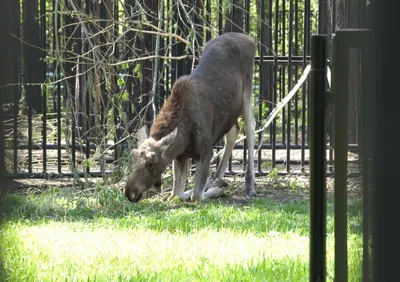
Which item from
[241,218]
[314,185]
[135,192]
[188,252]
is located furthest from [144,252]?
[314,185]

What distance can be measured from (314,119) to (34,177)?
932cm

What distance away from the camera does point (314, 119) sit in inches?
88.2

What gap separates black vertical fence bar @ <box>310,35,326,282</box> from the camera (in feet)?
7.35

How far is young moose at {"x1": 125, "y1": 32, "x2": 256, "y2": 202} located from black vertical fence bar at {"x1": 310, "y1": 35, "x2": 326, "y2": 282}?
22.1 feet

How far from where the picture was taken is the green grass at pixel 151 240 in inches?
206

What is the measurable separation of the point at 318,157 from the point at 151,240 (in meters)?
4.44

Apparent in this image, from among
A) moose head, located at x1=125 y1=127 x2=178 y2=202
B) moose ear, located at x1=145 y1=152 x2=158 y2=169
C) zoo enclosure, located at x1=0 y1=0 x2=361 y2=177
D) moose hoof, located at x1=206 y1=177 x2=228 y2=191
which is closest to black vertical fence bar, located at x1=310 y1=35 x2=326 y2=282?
moose head, located at x1=125 y1=127 x2=178 y2=202

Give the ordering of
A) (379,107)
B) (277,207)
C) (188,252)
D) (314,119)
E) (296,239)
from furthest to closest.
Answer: (277,207) < (296,239) < (188,252) < (314,119) < (379,107)

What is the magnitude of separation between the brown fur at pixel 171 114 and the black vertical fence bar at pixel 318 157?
7.37m

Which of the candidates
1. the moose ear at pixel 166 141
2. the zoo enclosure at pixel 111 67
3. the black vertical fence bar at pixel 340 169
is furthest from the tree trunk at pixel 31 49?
the black vertical fence bar at pixel 340 169

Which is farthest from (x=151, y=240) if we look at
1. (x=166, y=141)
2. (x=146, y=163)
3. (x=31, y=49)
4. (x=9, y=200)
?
(x=31, y=49)

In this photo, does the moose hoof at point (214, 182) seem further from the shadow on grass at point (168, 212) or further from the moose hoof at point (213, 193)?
the shadow on grass at point (168, 212)

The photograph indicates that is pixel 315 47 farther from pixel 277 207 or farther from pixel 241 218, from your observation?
pixel 277 207

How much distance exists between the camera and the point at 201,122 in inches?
393
